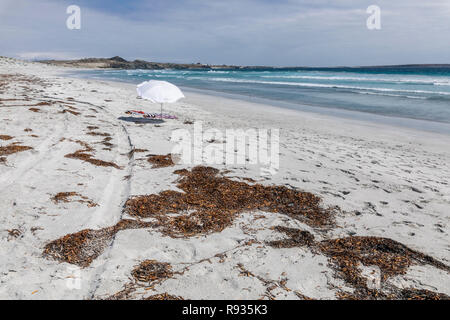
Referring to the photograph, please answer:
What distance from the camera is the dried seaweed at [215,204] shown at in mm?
4656

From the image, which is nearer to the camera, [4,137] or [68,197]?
[68,197]

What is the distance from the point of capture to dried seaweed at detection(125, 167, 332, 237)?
466 centimetres

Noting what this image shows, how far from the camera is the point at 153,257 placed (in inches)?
148

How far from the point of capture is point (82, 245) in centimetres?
391

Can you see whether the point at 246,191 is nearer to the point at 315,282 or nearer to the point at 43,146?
the point at 315,282

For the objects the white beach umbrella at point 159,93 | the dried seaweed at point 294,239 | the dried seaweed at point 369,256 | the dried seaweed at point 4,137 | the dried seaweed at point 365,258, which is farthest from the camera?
the white beach umbrella at point 159,93

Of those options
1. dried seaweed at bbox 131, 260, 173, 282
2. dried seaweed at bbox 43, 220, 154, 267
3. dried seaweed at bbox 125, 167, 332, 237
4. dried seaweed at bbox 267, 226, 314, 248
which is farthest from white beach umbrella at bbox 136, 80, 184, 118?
dried seaweed at bbox 131, 260, 173, 282

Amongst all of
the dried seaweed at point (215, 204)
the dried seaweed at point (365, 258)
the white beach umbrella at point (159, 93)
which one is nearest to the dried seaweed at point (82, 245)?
the dried seaweed at point (215, 204)

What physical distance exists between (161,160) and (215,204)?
106 inches

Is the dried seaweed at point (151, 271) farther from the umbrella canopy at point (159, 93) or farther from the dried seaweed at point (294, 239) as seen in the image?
the umbrella canopy at point (159, 93)

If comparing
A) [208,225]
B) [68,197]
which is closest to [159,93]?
[68,197]

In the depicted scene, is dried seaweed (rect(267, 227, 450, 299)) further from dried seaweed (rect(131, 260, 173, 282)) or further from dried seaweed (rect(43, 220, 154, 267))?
dried seaweed (rect(43, 220, 154, 267))

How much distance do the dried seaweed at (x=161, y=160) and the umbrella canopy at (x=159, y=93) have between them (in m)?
4.24

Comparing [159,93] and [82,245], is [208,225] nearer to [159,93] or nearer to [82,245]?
[82,245]
